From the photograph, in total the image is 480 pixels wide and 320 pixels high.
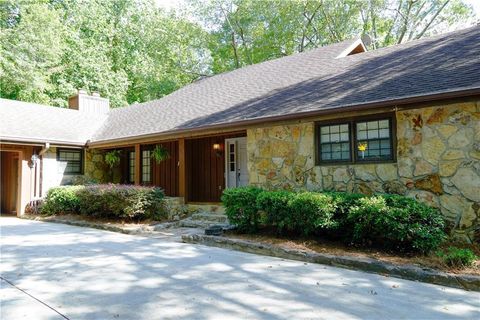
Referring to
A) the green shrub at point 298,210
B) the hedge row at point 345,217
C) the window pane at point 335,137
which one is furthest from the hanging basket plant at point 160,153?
the window pane at point 335,137

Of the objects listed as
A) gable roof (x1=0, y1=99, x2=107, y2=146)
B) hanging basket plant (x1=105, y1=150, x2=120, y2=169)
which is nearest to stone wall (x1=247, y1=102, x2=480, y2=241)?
hanging basket plant (x1=105, y1=150, x2=120, y2=169)

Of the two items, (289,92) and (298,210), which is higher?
(289,92)

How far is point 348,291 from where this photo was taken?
4148 mm

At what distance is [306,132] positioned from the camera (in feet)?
26.6

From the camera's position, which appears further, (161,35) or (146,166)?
(161,35)

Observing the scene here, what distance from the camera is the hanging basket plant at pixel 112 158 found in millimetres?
13805

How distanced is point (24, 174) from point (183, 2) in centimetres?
2152

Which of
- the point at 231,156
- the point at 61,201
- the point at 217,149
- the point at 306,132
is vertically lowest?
the point at 61,201

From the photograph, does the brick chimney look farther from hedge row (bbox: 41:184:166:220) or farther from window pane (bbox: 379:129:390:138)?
window pane (bbox: 379:129:390:138)

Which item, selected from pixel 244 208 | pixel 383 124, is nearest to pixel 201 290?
pixel 244 208

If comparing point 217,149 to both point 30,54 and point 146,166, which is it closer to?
point 146,166

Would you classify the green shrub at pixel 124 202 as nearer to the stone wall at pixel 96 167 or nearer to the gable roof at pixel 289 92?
the gable roof at pixel 289 92

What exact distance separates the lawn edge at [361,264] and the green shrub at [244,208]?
66 cm

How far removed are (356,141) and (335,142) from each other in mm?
479
